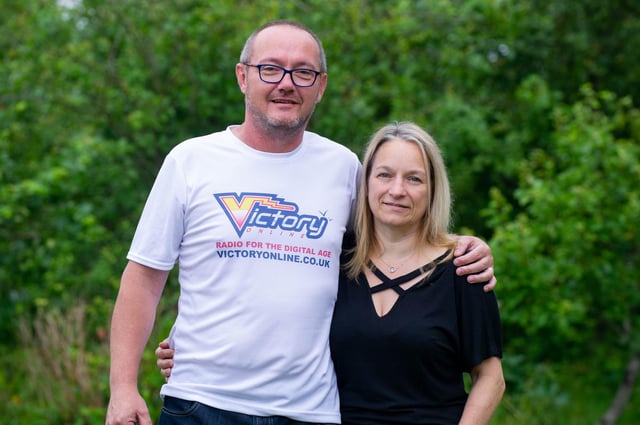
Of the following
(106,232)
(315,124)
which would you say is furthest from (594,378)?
(106,232)

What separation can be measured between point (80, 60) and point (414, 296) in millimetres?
4853

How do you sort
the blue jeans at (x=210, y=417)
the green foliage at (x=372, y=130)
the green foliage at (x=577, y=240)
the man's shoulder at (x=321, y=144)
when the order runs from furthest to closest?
the green foliage at (x=372, y=130), the green foliage at (x=577, y=240), the man's shoulder at (x=321, y=144), the blue jeans at (x=210, y=417)

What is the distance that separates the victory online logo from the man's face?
265 mm

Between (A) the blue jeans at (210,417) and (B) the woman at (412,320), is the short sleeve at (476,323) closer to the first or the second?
(B) the woman at (412,320)

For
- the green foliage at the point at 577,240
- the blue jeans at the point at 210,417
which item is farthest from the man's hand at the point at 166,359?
the green foliage at the point at 577,240

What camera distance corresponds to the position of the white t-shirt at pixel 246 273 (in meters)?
2.98

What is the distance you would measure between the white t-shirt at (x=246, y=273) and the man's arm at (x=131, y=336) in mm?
78

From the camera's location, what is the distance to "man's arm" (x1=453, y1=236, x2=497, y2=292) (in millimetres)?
3107

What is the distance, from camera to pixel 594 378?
7.43 meters

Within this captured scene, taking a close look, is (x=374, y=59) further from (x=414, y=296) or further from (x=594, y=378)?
(x=414, y=296)

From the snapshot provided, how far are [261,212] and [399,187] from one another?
52 centimetres

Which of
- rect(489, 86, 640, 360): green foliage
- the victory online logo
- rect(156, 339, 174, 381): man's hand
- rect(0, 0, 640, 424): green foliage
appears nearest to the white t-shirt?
Result: the victory online logo

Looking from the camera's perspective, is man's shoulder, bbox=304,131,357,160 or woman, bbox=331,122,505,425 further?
man's shoulder, bbox=304,131,357,160

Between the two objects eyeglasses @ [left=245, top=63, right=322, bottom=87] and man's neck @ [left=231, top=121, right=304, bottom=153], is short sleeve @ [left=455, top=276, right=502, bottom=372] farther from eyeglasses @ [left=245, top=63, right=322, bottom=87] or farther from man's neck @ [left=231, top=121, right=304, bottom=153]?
eyeglasses @ [left=245, top=63, right=322, bottom=87]
